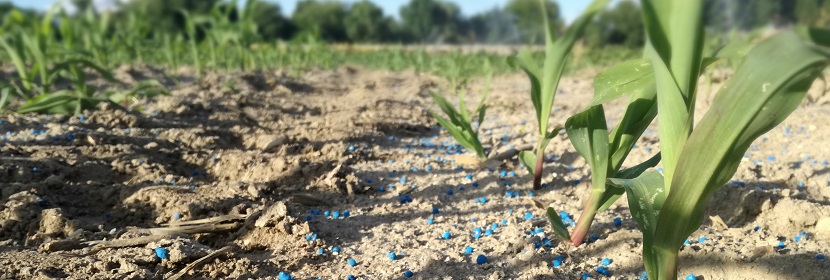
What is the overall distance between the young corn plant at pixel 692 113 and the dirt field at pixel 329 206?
0.38m

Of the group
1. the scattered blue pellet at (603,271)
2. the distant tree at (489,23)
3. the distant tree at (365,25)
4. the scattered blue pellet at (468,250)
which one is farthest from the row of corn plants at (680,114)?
the distant tree at (489,23)

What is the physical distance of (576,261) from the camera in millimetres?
1645

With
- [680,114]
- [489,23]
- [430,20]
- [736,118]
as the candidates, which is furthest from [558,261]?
[489,23]

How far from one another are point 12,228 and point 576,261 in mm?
1568

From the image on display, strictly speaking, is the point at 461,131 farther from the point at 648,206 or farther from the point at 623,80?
the point at 648,206

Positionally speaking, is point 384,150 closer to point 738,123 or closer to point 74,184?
point 74,184

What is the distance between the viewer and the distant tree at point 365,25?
4619cm

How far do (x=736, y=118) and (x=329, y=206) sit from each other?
143cm

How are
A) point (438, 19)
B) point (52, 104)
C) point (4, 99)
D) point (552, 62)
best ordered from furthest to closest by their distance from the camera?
point (438, 19)
point (52, 104)
point (4, 99)
point (552, 62)

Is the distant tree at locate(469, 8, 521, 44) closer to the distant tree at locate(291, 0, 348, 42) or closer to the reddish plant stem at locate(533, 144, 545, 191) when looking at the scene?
the distant tree at locate(291, 0, 348, 42)

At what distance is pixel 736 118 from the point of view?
978 mm

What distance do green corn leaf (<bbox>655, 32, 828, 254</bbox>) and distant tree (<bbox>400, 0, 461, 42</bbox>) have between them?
52.4m

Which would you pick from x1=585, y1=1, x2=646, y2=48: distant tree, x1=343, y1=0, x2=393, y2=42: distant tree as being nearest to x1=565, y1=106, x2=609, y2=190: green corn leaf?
x1=585, y1=1, x2=646, y2=48: distant tree

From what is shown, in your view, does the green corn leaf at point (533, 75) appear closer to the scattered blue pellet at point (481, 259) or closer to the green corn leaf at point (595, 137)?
the green corn leaf at point (595, 137)
